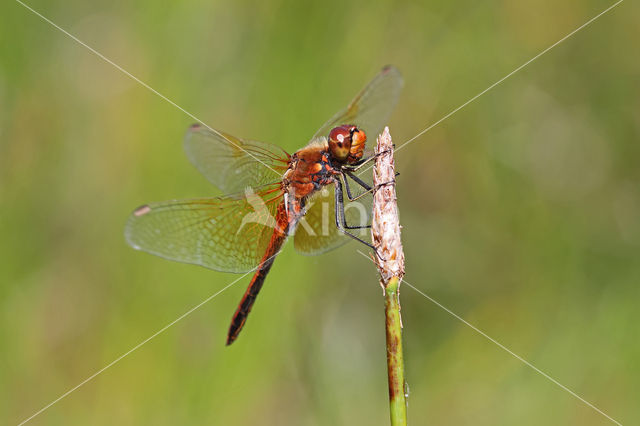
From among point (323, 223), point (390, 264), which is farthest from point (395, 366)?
point (323, 223)

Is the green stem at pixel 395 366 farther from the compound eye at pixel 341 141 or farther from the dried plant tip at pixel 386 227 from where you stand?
the compound eye at pixel 341 141

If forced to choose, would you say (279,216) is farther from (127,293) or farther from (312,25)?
(312,25)

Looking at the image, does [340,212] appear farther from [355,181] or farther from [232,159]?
[232,159]

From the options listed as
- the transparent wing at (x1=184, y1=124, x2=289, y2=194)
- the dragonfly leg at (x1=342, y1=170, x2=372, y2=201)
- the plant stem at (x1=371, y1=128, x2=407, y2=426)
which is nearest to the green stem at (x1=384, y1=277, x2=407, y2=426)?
the plant stem at (x1=371, y1=128, x2=407, y2=426)

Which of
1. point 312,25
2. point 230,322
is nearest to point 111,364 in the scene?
point 230,322

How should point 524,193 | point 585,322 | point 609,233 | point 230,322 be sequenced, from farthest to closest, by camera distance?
1. point 524,193
2. point 609,233
3. point 585,322
4. point 230,322

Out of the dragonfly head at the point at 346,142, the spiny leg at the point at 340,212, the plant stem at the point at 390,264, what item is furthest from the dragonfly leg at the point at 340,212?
the plant stem at the point at 390,264
